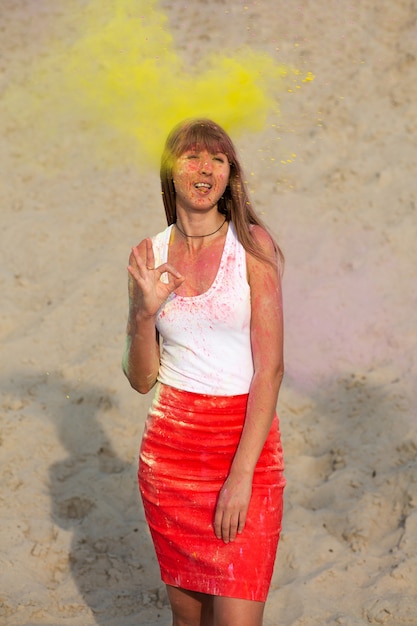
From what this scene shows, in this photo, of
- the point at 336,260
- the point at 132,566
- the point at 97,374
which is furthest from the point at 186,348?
the point at 336,260

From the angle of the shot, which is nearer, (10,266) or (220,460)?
(220,460)

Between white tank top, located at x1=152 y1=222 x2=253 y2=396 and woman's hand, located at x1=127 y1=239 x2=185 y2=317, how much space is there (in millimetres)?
59

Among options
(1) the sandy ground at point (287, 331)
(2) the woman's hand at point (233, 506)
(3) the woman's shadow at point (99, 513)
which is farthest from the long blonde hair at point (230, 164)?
(3) the woman's shadow at point (99, 513)

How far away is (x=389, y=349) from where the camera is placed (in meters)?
6.14

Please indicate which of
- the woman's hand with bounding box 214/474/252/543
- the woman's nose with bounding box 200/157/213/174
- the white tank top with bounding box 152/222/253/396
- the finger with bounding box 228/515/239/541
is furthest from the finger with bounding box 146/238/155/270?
the finger with bounding box 228/515/239/541

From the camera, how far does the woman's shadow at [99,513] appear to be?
450cm

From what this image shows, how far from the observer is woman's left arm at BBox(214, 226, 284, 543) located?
9.17ft

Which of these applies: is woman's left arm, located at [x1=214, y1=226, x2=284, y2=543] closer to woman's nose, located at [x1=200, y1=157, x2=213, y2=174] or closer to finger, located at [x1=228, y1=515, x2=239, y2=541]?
finger, located at [x1=228, y1=515, x2=239, y2=541]

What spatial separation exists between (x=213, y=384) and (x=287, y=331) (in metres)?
3.60

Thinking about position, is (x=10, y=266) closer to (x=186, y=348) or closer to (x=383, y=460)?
(x=383, y=460)

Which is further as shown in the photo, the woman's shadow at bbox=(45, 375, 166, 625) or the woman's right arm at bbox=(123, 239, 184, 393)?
the woman's shadow at bbox=(45, 375, 166, 625)

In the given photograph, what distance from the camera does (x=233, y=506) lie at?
279 centimetres

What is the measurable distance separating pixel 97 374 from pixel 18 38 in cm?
419

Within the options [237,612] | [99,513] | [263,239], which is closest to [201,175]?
[263,239]
